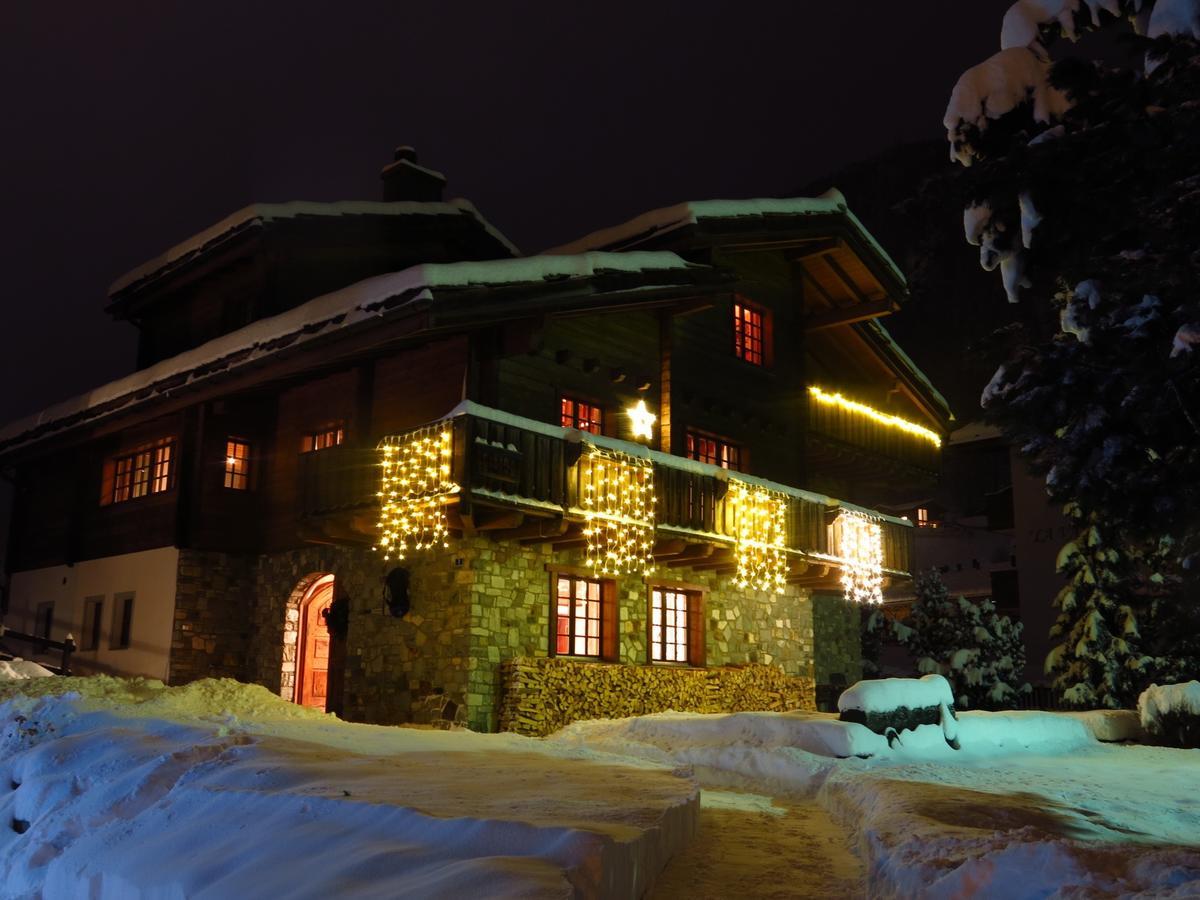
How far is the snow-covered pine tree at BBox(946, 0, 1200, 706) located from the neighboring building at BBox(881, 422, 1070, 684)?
1887 centimetres

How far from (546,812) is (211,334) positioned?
1853cm

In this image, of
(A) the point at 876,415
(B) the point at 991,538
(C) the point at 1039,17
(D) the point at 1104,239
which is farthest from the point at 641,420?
(B) the point at 991,538

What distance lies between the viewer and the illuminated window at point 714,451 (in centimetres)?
2181

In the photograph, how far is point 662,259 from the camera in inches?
766

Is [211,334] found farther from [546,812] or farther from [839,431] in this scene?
[546,812]

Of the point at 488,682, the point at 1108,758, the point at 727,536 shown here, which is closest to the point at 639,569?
the point at 727,536

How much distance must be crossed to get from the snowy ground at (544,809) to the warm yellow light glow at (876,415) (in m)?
10.6

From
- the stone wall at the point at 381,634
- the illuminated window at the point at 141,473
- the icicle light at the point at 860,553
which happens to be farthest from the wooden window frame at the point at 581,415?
the illuminated window at the point at 141,473

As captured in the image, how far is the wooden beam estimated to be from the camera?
25.1m

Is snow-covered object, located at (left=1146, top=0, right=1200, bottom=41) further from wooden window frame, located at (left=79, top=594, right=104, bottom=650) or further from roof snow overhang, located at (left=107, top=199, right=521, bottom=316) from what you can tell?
wooden window frame, located at (left=79, top=594, right=104, bottom=650)

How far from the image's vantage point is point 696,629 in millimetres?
21219

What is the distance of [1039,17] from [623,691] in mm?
13084

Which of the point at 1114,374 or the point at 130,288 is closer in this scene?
the point at 1114,374

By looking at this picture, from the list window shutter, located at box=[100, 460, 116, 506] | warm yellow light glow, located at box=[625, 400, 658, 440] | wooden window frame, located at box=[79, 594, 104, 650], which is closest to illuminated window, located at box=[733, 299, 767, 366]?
warm yellow light glow, located at box=[625, 400, 658, 440]
